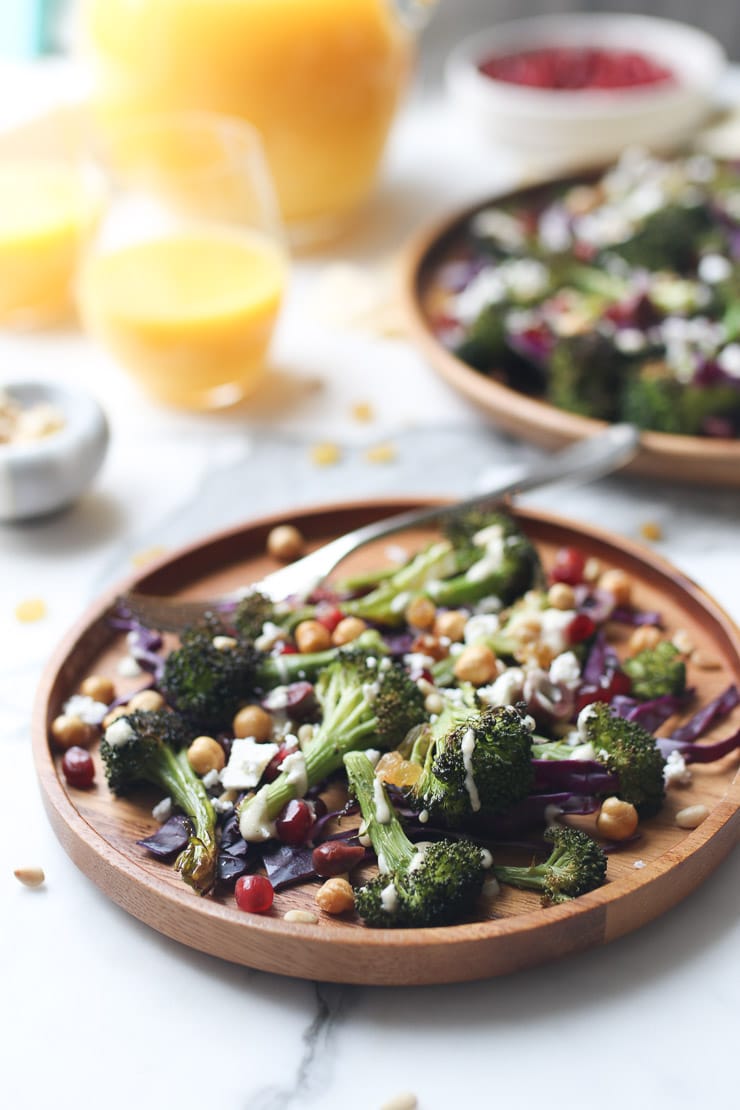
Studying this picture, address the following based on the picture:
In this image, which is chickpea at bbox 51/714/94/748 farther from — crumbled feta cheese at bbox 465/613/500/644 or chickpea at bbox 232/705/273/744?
crumbled feta cheese at bbox 465/613/500/644

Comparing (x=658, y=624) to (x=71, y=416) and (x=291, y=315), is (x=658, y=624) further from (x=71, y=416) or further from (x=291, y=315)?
(x=291, y=315)

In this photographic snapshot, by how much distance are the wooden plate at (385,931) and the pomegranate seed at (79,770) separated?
0.04 ft

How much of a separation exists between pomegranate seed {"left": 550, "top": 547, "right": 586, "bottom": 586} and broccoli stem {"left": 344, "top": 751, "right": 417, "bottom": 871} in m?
0.55

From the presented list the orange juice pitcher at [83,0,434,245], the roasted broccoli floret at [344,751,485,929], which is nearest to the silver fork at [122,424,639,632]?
the roasted broccoli floret at [344,751,485,929]

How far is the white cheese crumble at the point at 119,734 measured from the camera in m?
1.50

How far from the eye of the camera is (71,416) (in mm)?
2209

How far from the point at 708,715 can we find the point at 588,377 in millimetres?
842

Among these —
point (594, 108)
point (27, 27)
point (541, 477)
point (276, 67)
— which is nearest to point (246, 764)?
point (541, 477)

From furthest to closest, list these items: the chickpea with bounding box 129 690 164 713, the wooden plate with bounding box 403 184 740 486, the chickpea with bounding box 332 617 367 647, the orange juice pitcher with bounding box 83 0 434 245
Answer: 1. the orange juice pitcher with bounding box 83 0 434 245
2. the wooden plate with bounding box 403 184 740 486
3. the chickpea with bounding box 332 617 367 647
4. the chickpea with bounding box 129 690 164 713

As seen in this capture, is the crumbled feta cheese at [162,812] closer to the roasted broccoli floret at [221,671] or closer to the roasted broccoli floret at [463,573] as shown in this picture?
the roasted broccoli floret at [221,671]

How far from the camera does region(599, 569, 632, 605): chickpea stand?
6.06 ft

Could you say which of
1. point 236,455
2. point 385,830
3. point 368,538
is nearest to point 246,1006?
point 385,830

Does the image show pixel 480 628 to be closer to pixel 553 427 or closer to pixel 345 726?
pixel 345 726

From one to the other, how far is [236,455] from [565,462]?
2.19 ft
